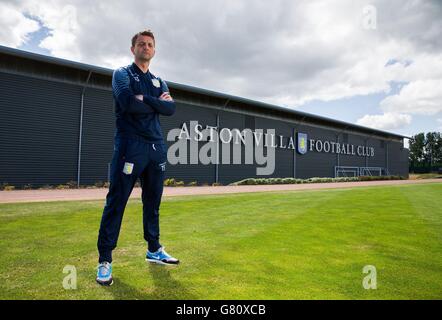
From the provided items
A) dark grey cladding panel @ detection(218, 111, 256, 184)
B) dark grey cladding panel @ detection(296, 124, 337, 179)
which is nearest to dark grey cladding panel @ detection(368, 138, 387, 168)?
dark grey cladding panel @ detection(296, 124, 337, 179)

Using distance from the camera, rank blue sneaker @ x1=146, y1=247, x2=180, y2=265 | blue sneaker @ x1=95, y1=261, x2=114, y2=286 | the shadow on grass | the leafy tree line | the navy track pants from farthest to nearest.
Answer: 1. the leafy tree line
2. blue sneaker @ x1=146, y1=247, x2=180, y2=265
3. the navy track pants
4. blue sneaker @ x1=95, y1=261, x2=114, y2=286
5. the shadow on grass

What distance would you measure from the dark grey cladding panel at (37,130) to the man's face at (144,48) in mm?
15882

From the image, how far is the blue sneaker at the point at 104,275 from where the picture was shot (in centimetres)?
283

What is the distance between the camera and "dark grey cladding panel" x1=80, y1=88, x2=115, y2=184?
19047 millimetres

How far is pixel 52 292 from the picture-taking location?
2596mm

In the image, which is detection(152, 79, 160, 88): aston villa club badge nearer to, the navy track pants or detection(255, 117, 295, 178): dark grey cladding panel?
the navy track pants


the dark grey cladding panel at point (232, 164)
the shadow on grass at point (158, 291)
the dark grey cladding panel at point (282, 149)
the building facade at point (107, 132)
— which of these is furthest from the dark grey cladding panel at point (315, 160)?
the shadow on grass at point (158, 291)

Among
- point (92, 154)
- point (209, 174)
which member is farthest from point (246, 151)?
point (92, 154)

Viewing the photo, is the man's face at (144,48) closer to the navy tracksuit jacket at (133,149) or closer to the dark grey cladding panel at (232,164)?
the navy tracksuit jacket at (133,149)

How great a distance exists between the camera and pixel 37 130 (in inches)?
682

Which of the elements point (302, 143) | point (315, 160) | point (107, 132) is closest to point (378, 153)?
point (315, 160)

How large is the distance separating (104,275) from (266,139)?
91.5ft

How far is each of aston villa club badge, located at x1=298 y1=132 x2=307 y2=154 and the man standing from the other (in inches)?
1240
